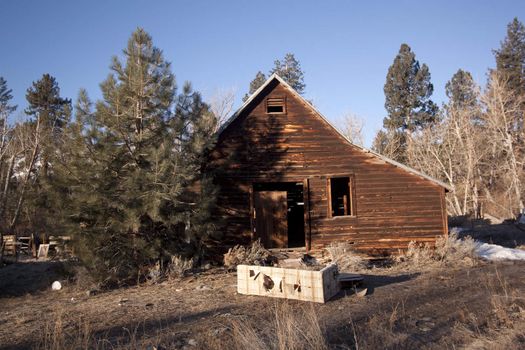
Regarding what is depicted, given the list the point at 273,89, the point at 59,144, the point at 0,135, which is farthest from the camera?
the point at 0,135

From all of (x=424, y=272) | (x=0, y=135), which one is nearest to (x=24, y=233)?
(x=0, y=135)

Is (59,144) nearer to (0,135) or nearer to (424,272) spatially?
(0,135)

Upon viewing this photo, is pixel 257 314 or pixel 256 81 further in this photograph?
pixel 256 81

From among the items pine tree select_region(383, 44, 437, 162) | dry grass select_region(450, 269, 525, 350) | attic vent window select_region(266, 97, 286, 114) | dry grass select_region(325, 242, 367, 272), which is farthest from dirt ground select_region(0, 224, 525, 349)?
pine tree select_region(383, 44, 437, 162)

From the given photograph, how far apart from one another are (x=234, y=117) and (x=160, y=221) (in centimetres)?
487

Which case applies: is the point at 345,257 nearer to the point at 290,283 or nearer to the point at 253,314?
the point at 290,283

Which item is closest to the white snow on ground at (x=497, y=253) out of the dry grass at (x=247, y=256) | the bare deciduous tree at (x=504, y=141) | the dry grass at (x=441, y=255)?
the dry grass at (x=441, y=255)

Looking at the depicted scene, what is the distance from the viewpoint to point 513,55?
43656mm

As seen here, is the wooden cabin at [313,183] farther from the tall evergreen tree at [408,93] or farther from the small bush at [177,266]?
the tall evergreen tree at [408,93]

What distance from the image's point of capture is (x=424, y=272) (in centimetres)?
1166

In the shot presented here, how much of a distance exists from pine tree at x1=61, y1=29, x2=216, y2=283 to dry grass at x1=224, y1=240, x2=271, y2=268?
1708 mm

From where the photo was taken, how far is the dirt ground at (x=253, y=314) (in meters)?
5.72

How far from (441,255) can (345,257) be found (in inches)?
129

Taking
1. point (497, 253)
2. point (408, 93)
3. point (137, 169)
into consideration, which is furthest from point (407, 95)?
point (137, 169)
